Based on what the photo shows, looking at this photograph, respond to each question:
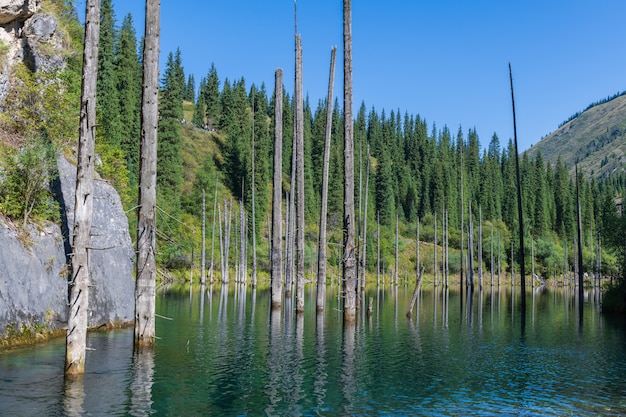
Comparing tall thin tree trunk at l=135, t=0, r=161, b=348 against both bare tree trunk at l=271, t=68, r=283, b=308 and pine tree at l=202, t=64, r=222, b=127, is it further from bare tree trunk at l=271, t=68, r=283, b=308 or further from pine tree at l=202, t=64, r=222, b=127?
pine tree at l=202, t=64, r=222, b=127

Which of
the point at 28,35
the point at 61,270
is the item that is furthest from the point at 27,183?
the point at 28,35

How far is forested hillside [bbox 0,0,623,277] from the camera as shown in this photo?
63.6 meters

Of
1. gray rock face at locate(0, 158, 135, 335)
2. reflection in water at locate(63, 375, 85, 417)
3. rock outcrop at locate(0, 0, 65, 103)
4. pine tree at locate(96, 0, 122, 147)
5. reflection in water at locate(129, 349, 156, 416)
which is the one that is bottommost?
reflection in water at locate(129, 349, 156, 416)

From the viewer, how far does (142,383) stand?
39.6 feet

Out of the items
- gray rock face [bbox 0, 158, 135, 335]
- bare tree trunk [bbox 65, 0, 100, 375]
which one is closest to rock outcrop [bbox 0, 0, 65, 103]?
gray rock face [bbox 0, 158, 135, 335]

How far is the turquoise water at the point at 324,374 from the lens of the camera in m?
10.6

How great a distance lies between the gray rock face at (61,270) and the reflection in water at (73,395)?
9.31ft

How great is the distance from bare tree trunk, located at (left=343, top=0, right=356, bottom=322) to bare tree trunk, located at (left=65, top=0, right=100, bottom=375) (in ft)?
39.8

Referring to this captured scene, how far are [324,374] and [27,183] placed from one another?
11.5 metres

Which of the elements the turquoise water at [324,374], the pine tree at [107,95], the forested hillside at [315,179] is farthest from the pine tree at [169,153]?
the turquoise water at [324,374]

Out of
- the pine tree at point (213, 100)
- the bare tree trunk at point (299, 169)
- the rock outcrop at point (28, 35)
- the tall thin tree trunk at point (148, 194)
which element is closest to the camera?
the tall thin tree trunk at point (148, 194)

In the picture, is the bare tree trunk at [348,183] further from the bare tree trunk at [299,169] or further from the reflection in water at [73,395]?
the reflection in water at [73,395]

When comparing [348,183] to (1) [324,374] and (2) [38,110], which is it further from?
(2) [38,110]

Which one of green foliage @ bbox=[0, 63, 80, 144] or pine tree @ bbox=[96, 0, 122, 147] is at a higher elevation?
pine tree @ bbox=[96, 0, 122, 147]
